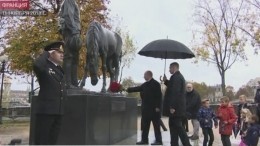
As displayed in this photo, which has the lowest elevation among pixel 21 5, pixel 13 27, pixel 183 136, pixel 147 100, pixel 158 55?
pixel 183 136

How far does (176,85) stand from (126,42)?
4628 centimetres

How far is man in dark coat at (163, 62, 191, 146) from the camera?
31.4 ft

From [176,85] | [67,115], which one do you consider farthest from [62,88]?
[176,85]

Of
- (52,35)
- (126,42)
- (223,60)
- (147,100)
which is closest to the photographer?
(147,100)

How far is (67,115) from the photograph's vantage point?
868 centimetres

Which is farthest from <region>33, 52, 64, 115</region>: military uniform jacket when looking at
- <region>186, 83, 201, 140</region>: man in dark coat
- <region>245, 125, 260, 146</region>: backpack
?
<region>186, 83, 201, 140</region>: man in dark coat

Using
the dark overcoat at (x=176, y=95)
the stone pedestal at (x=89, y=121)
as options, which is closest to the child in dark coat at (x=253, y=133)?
the dark overcoat at (x=176, y=95)

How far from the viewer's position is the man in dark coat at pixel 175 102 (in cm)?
956

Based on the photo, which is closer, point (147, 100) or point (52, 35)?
point (147, 100)

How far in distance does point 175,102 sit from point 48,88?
11.7 feet

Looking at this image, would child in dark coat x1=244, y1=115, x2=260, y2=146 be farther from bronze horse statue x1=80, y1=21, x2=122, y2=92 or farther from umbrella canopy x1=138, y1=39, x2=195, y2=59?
bronze horse statue x1=80, y1=21, x2=122, y2=92

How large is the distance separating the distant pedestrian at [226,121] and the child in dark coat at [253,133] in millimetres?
1479

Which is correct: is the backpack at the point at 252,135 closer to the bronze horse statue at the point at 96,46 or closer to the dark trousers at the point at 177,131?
the dark trousers at the point at 177,131

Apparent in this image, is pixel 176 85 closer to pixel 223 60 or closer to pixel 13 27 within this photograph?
pixel 13 27
